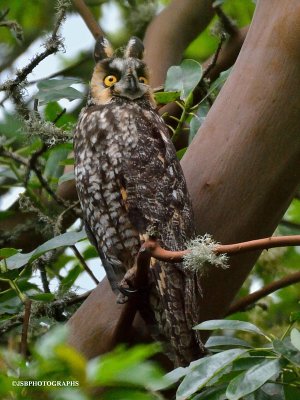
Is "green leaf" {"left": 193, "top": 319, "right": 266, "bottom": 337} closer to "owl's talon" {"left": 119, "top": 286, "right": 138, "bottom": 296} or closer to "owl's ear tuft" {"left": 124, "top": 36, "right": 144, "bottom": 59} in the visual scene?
"owl's talon" {"left": 119, "top": 286, "right": 138, "bottom": 296}

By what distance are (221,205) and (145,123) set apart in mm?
380

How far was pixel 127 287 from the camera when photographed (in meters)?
1.97

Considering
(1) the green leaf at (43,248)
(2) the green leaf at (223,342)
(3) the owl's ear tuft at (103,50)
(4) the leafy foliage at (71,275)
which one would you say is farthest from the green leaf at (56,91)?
(2) the green leaf at (223,342)

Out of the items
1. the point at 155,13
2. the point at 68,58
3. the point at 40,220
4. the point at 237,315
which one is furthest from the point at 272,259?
the point at 68,58

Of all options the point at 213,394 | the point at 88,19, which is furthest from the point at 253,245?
the point at 88,19

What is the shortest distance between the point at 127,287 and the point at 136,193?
0.27 meters

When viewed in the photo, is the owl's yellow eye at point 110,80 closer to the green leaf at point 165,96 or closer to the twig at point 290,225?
the green leaf at point 165,96

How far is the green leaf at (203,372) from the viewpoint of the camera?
60.2 inches

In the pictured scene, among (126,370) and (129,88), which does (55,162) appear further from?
(126,370)

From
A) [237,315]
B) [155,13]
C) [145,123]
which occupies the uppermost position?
[155,13]

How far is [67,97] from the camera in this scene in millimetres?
2609

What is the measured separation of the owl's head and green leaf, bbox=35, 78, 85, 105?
9cm

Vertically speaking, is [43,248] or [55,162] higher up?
[55,162]

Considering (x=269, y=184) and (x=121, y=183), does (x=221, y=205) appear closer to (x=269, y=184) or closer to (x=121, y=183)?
(x=269, y=184)
